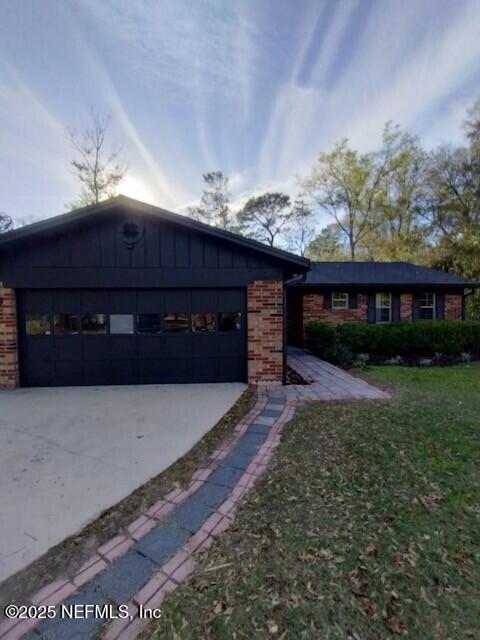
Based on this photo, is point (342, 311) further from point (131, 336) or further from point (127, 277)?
point (127, 277)

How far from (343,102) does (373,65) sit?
8.54 feet

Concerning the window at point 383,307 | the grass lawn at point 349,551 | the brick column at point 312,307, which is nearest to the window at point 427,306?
the window at point 383,307

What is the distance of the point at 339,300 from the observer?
12.5 metres

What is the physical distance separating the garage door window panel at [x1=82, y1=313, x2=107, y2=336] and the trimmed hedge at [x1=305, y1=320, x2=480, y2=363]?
6.34 metres

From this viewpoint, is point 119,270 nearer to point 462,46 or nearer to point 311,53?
point 311,53

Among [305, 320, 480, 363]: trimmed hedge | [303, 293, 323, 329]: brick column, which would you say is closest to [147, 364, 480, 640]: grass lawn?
[305, 320, 480, 363]: trimmed hedge

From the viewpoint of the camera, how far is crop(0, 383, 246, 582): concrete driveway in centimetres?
245

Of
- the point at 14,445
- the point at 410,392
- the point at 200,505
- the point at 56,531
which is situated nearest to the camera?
the point at 56,531

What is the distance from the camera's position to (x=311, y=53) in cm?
816

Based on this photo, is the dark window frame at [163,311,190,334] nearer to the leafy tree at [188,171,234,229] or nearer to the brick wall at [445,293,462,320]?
the brick wall at [445,293,462,320]

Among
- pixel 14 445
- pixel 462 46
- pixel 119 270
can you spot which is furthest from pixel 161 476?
pixel 462 46

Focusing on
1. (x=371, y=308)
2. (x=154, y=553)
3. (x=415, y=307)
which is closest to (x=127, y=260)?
(x=154, y=553)

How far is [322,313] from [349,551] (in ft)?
35.2

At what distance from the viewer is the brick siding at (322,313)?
12.3 meters
